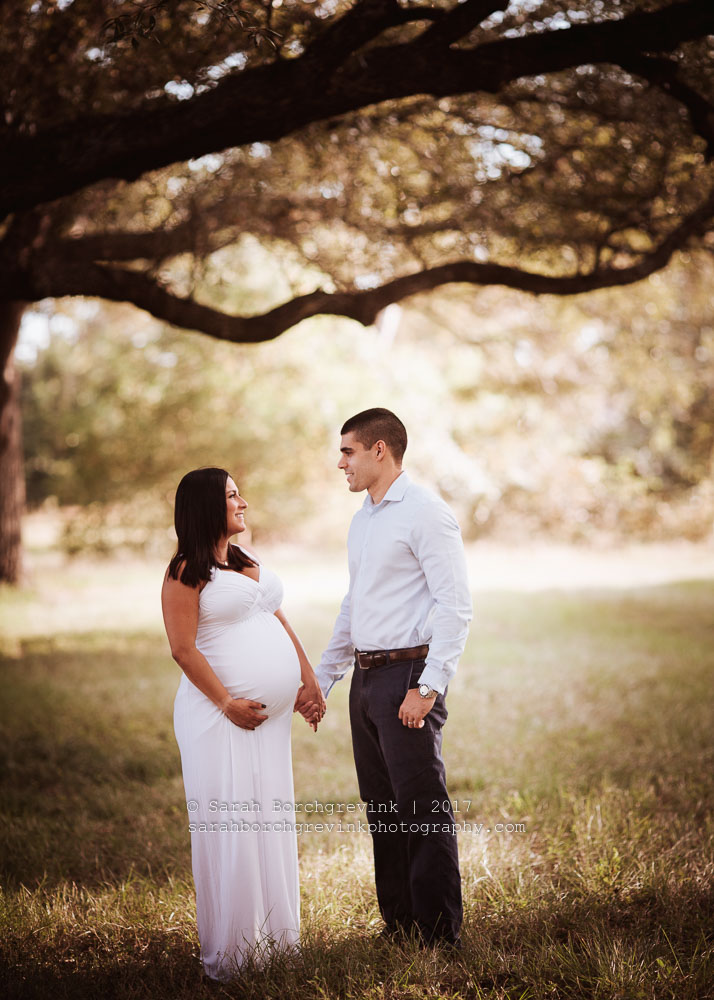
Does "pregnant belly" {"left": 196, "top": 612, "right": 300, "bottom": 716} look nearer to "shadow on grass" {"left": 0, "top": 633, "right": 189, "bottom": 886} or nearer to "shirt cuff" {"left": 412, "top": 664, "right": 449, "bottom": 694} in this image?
"shirt cuff" {"left": 412, "top": 664, "right": 449, "bottom": 694}

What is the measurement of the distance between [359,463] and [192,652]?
113cm

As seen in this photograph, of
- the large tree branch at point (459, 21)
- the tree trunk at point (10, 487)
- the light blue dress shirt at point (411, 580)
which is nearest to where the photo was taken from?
the light blue dress shirt at point (411, 580)

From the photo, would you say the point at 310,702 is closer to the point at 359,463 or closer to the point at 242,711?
the point at 242,711

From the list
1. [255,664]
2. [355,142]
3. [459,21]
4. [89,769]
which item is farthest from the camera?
[355,142]

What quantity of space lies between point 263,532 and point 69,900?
16.4 m

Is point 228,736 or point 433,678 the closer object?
Answer: point 433,678

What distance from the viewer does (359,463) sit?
12.8 ft

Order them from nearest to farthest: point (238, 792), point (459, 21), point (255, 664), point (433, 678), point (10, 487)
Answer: point (433, 678), point (238, 792), point (255, 664), point (459, 21), point (10, 487)

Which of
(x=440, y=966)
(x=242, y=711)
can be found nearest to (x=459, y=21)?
(x=242, y=711)

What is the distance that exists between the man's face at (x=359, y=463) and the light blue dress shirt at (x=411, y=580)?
12 centimetres

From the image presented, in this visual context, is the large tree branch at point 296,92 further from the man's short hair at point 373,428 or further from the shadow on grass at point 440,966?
the shadow on grass at point 440,966

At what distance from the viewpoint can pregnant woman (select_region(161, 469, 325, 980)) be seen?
11.9 feet

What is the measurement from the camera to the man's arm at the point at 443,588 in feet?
11.6

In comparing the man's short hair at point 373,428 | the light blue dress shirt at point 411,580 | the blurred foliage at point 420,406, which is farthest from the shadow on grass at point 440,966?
the blurred foliage at point 420,406
